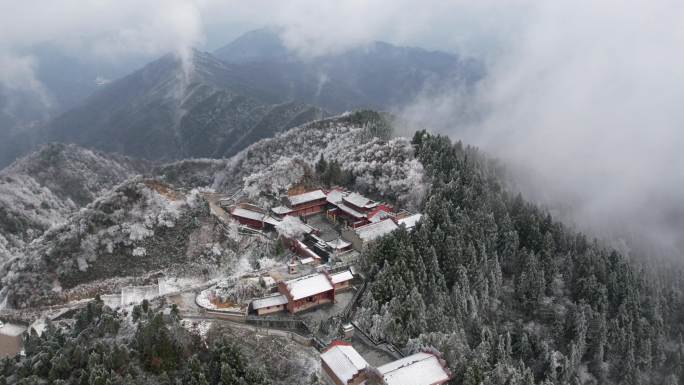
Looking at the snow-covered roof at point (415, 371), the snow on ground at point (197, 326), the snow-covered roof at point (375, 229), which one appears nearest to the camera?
the snow-covered roof at point (415, 371)

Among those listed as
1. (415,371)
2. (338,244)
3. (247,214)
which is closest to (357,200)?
(338,244)

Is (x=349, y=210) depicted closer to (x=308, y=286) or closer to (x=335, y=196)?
(x=335, y=196)

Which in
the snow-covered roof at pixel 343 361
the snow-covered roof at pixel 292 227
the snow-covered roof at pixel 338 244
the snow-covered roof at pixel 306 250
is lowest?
the snow-covered roof at pixel 343 361

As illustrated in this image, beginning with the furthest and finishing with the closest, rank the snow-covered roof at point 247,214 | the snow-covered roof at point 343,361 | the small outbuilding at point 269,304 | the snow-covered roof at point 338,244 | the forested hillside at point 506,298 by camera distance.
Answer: the snow-covered roof at point 247,214, the snow-covered roof at point 338,244, the forested hillside at point 506,298, the small outbuilding at point 269,304, the snow-covered roof at point 343,361

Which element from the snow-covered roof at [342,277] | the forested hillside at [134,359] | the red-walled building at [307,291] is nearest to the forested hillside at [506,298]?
the snow-covered roof at [342,277]

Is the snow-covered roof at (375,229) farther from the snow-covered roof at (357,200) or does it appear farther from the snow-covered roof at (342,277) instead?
the snow-covered roof at (342,277)

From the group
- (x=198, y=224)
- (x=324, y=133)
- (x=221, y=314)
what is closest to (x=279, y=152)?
(x=324, y=133)

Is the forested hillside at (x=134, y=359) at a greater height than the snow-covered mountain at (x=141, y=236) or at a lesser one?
lesser
